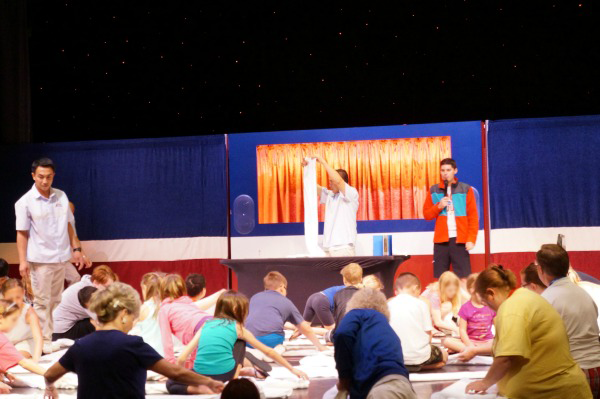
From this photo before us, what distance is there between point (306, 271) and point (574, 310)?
15.0 ft

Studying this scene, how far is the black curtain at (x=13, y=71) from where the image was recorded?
12531mm

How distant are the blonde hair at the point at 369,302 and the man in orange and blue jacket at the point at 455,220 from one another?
5548mm

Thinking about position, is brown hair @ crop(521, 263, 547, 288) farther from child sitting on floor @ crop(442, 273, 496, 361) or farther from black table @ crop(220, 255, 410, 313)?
black table @ crop(220, 255, 410, 313)

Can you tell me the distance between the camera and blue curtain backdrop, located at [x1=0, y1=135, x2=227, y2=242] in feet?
36.6

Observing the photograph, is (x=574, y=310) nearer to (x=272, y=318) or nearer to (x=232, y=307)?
(x=232, y=307)

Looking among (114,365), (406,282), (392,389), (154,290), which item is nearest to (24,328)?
(154,290)

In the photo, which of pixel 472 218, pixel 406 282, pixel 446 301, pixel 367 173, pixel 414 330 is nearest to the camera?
pixel 414 330

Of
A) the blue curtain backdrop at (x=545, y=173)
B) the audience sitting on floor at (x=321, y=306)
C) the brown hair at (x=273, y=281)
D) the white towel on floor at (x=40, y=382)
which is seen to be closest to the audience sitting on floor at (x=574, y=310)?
the audience sitting on floor at (x=321, y=306)

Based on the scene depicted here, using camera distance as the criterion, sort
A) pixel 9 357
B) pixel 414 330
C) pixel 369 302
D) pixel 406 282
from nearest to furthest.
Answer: pixel 369 302
pixel 9 357
pixel 414 330
pixel 406 282

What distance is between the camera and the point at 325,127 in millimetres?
11781

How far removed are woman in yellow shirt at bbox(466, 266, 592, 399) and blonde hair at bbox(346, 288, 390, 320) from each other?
61 cm

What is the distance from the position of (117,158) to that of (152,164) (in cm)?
54

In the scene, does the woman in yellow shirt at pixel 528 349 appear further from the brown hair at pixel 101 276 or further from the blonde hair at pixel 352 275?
the brown hair at pixel 101 276

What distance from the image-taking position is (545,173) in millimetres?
10234
